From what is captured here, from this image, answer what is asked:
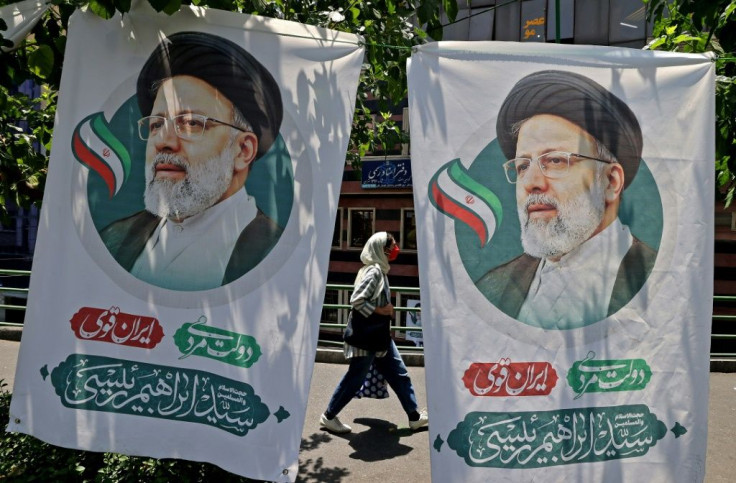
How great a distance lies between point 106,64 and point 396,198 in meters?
15.6

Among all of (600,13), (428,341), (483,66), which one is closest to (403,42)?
(483,66)

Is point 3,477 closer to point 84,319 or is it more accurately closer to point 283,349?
point 84,319

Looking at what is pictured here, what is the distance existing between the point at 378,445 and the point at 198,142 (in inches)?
129

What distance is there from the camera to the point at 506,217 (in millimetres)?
3016

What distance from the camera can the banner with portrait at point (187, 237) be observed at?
112 inches

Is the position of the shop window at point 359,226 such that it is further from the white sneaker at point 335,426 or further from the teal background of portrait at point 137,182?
the teal background of portrait at point 137,182

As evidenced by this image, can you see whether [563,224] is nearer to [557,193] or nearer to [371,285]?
[557,193]

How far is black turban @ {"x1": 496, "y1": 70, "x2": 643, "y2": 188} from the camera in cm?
307

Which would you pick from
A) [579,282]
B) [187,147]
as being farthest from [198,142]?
[579,282]

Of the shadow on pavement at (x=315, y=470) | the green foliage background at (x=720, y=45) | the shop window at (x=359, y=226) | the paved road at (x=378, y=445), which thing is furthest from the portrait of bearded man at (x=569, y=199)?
the shop window at (x=359, y=226)

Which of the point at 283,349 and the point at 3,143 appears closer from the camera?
the point at 283,349

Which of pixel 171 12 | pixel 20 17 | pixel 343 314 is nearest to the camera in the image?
pixel 171 12

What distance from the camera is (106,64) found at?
3031 millimetres

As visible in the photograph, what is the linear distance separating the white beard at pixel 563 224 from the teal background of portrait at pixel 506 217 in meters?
0.06
